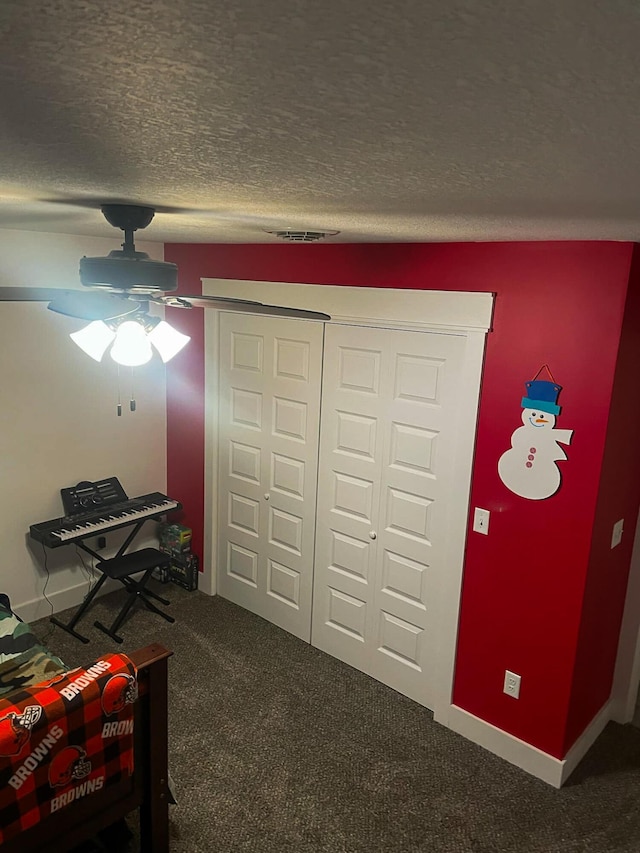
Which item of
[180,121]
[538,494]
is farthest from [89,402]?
[180,121]

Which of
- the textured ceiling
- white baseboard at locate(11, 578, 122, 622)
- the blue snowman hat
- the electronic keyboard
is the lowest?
white baseboard at locate(11, 578, 122, 622)

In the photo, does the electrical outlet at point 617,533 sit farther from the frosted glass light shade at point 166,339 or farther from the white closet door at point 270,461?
the frosted glass light shade at point 166,339

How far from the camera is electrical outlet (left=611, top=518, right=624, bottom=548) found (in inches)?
123

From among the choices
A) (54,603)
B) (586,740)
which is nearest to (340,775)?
(586,740)

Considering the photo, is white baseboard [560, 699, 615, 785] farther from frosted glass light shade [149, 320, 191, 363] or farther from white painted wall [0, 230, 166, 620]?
white painted wall [0, 230, 166, 620]

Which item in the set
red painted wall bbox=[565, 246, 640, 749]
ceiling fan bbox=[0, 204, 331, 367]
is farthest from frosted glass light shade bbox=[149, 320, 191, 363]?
red painted wall bbox=[565, 246, 640, 749]

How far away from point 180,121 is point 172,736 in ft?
10.4

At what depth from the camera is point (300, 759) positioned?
3.19m

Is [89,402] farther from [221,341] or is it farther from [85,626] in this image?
[85,626]

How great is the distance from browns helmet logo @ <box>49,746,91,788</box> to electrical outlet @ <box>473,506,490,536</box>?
1.94m

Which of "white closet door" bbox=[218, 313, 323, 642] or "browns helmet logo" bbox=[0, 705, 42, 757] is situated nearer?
"browns helmet logo" bbox=[0, 705, 42, 757]

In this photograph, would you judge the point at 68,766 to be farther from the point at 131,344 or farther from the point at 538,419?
the point at 538,419

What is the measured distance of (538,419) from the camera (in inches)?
115

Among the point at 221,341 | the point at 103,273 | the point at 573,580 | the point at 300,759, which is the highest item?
the point at 103,273
